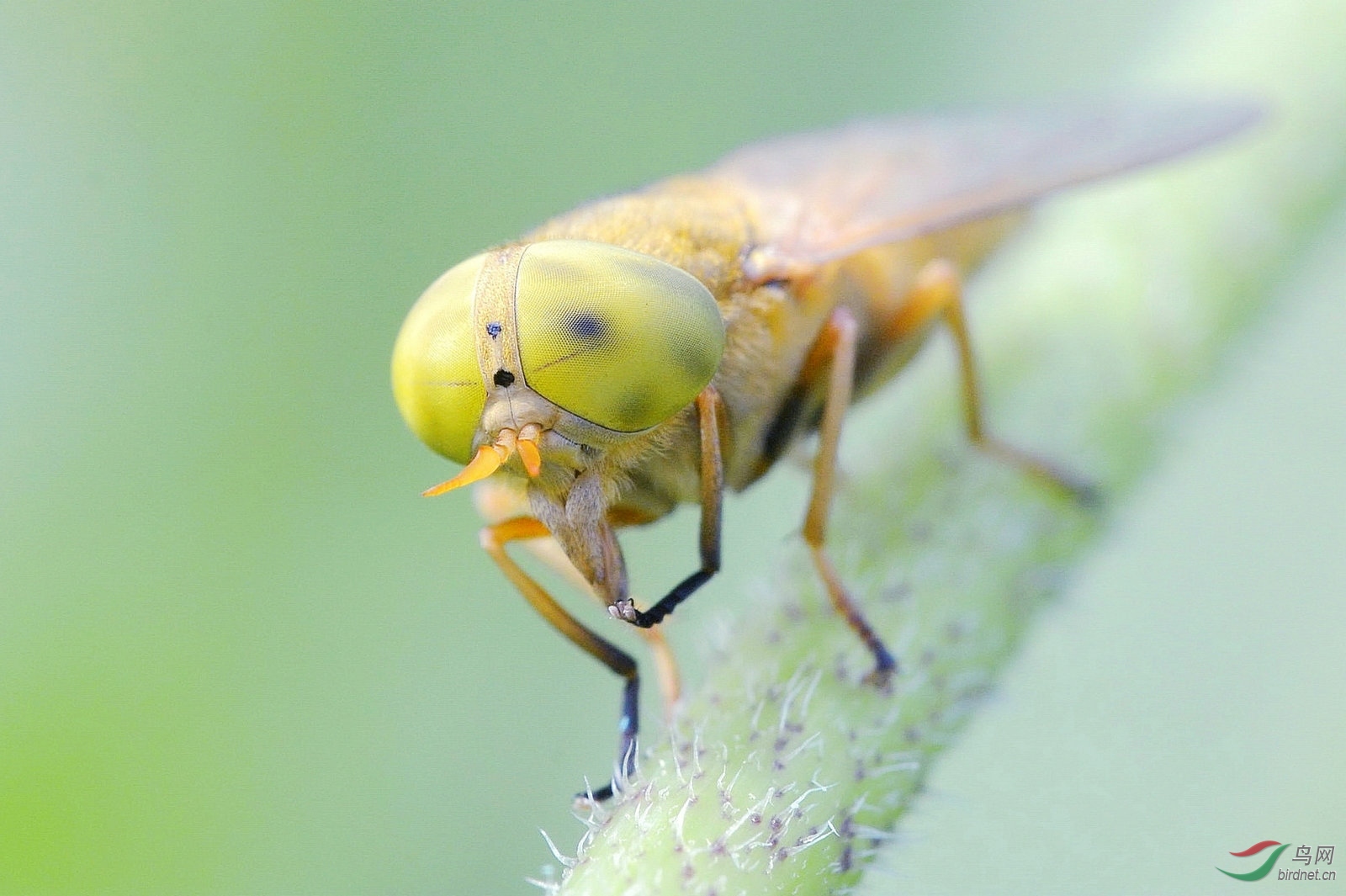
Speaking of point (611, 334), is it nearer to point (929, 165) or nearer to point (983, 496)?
point (983, 496)

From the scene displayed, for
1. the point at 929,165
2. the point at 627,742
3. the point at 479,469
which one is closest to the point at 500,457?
the point at 479,469

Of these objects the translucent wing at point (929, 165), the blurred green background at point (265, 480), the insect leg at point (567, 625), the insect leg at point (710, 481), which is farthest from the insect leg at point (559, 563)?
the translucent wing at point (929, 165)

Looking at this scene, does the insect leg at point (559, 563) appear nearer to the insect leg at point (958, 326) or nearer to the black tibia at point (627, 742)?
the black tibia at point (627, 742)

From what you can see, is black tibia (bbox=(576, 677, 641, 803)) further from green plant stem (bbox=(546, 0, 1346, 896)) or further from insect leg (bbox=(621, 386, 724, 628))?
insect leg (bbox=(621, 386, 724, 628))

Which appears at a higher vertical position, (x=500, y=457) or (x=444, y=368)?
(x=444, y=368)

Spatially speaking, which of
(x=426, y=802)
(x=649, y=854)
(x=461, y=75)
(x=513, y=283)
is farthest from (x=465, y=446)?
(x=461, y=75)

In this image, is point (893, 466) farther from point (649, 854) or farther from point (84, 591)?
point (84, 591)

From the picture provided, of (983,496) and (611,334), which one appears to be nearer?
(611,334)
